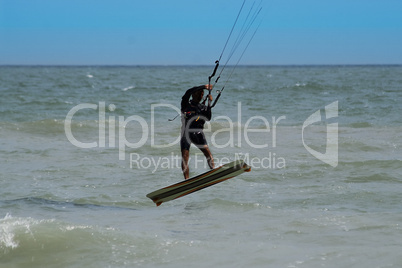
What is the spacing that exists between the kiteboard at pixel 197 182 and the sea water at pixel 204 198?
0.23 metres

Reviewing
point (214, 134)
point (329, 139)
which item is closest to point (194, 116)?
point (329, 139)

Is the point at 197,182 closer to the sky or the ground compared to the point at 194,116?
closer to the ground

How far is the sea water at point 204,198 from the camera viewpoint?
662cm

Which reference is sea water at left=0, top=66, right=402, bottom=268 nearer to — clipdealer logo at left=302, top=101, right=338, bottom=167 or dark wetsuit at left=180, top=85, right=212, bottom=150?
clipdealer logo at left=302, top=101, right=338, bottom=167

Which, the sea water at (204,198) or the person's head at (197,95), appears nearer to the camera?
the sea water at (204,198)

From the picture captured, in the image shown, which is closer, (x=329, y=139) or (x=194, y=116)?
(x=194, y=116)

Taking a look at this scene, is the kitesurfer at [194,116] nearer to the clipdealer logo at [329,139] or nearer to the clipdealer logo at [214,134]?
the clipdealer logo at [214,134]

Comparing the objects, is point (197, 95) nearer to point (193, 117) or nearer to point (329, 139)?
point (193, 117)

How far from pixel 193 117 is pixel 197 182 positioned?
1.12 metres

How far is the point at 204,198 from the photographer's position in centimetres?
989

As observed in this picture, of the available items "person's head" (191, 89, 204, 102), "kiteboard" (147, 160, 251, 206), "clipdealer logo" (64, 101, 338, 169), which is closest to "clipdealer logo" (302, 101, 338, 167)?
"clipdealer logo" (64, 101, 338, 169)

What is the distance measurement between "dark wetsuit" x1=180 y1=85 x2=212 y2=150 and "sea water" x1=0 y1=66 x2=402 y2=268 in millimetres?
1140

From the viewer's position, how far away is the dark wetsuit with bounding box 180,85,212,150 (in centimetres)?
937

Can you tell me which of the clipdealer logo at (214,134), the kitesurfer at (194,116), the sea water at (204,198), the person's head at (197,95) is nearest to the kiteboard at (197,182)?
the sea water at (204,198)
